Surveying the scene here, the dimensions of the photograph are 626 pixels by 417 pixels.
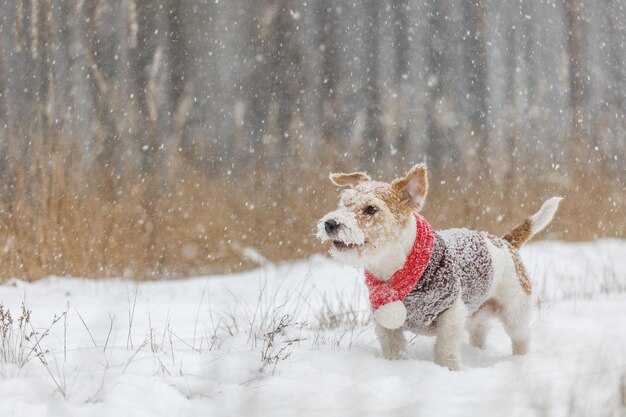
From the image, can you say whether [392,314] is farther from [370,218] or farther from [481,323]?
[481,323]

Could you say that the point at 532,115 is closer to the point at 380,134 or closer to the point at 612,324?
the point at 380,134

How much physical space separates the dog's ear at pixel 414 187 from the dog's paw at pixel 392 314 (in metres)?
0.50

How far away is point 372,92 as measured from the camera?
25.7 feet

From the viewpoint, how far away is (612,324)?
434 centimetres

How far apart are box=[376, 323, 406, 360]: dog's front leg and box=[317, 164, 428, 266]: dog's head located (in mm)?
415

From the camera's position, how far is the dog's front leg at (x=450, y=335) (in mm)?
3211

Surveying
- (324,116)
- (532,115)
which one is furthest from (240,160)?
(532,115)

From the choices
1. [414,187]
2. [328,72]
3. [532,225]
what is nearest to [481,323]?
[532,225]

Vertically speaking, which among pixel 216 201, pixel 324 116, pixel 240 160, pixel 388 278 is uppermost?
pixel 324 116

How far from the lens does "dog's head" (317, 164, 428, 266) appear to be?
3033 millimetres

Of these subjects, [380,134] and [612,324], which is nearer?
[612,324]

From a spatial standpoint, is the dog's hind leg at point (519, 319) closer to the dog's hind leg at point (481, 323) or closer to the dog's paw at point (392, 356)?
the dog's hind leg at point (481, 323)

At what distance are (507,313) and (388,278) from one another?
0.87 metres

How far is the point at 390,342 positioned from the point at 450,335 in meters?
0.32
